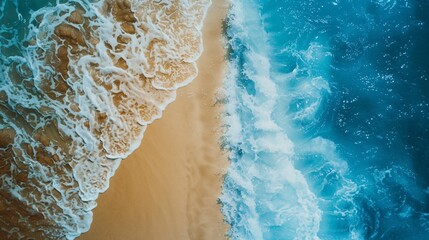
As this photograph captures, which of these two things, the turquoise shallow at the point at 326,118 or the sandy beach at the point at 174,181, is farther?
the turquoise shallow at the point at 326,118

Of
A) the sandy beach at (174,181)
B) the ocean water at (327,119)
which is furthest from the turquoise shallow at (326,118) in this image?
the sandy beach at (174,181)

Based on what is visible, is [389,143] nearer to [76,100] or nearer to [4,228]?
[76,100]

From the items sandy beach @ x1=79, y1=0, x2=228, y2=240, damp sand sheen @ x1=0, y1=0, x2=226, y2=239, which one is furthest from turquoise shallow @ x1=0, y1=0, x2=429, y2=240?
damp sand sheen @ x1=0, y1=0, x2=226, y2=239

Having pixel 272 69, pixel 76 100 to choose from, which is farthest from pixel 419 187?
pixel 76 100

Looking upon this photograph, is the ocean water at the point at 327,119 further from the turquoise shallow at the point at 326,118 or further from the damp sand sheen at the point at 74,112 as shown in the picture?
the damp sand sheen at the point at 74,112

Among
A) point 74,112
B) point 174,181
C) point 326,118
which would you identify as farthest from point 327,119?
point 74,112

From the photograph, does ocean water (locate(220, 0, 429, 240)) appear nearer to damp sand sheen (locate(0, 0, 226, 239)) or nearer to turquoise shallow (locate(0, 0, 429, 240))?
turquoise shallow (locate(0, 0, 429, 240))
